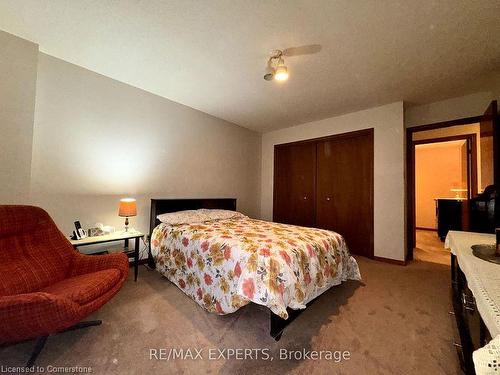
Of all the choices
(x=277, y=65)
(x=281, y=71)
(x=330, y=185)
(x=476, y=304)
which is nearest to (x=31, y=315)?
(x=476, y=304)

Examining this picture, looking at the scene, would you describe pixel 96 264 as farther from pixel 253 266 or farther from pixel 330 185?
pixel 330 185

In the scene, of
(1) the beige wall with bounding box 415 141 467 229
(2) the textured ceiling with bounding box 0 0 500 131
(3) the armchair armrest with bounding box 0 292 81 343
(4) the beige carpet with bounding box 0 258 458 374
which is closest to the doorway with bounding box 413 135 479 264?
(1) the beige wall with bounding box 415 141 467 229

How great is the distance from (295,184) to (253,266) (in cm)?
308

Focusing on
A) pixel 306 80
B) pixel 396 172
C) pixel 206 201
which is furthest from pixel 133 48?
pixel 396 172

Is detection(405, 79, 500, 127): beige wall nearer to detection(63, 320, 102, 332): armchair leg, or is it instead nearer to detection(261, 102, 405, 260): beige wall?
detection(261, 102, 405, 260): beige wall

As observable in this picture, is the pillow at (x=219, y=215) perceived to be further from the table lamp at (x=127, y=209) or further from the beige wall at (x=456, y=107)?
the beige wall at (x=456, y=107)

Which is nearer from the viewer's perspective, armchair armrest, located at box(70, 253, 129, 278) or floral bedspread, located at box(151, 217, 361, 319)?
floral bedspread, located at box(151, 217, 361, 319)

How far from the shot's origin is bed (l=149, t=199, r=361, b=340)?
5.01 feet

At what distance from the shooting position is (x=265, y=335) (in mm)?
1597

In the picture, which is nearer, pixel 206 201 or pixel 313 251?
pixel 313 251

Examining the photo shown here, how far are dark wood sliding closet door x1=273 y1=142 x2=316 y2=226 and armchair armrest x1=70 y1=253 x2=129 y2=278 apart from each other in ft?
10.8

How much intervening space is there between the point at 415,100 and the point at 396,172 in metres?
1.10

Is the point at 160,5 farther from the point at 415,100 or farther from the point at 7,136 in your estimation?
the point at 415,100

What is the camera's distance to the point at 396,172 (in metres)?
3.19
